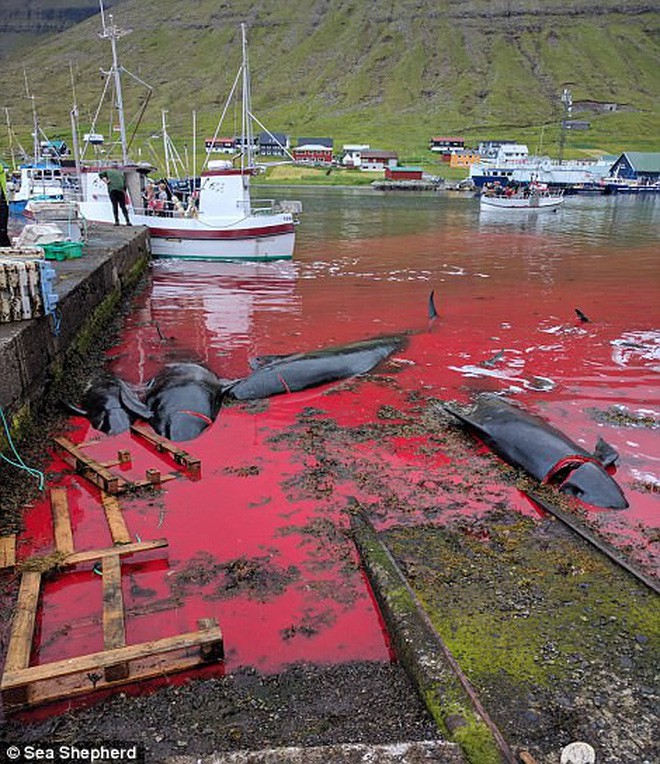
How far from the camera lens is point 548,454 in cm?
757

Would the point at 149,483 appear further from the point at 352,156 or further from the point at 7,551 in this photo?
the point at 352,156

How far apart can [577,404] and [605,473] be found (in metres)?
3.03

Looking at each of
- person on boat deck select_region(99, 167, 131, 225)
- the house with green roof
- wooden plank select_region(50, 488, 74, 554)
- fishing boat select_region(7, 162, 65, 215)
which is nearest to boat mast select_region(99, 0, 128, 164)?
person on boat deck select_region(99, 167, 131, 225)

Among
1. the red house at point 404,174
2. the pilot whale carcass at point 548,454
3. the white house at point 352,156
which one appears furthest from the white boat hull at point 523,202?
the white house at point 352,156

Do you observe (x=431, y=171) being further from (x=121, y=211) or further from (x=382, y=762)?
(x=382, y=762)

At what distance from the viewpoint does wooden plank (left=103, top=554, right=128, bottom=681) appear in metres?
4.17

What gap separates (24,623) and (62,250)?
11848 millimetres

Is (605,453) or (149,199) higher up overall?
(149,199)

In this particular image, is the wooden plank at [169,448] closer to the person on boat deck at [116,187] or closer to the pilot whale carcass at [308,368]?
the pilot whale carcass at [308,368]

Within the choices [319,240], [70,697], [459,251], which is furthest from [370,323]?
[319,240]

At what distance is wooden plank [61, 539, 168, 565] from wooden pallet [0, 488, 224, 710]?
39cm

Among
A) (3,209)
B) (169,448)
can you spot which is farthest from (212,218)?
(169,448)

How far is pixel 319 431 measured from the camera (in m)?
8.90

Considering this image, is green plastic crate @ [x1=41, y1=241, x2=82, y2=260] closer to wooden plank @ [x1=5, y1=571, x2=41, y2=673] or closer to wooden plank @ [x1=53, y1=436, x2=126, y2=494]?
wooden plank @ [x1=53, y1=436, x2=126, y2=494]
